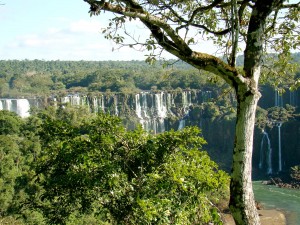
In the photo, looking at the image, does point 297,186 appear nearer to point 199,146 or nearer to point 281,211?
point 281,211

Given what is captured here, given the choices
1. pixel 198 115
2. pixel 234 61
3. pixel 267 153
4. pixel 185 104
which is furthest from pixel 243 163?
pixel 185 104

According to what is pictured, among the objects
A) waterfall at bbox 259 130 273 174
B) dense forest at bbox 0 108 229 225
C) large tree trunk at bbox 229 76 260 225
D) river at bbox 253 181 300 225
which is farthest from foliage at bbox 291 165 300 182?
large tree trunk at bbox 229 76 260 225

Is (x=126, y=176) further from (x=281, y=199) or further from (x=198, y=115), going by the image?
(x=198, y=115)

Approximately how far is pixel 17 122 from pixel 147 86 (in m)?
33.2

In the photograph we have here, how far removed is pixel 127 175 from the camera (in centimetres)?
398

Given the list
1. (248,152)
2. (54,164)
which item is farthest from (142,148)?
(248,152)

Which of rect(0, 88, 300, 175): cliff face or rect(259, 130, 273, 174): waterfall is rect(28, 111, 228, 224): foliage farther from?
rect(259, 130, 273, 174): waterfall

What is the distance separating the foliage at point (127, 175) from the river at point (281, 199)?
57.0 ft

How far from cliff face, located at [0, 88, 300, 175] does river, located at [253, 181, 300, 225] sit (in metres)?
7.01

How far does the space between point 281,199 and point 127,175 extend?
22664mm

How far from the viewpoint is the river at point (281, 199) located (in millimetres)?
21109

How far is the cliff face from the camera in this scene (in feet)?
119

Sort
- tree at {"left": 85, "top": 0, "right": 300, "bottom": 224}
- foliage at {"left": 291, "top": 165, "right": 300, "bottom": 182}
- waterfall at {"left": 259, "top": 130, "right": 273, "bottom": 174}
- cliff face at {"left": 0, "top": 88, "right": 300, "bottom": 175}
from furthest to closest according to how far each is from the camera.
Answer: cliff face at {"left": 0, "top": 88, "right": 300, "bottom": 175}
waterfall at {"left": 259, "top": 130, "right": 273, "bottom": 174}
foliage at {"left": 291, "top": 165, "right": 300, "bottom": 182}
tree at {"left": 85, "top": 0, "right": 300, "bottom": 224}

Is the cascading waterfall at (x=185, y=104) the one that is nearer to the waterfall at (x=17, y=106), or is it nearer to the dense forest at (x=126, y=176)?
the waterfall at (x=17, y=106)
